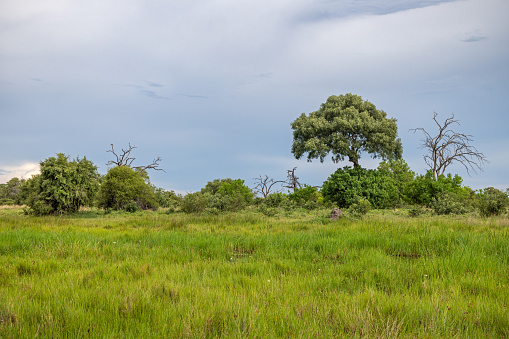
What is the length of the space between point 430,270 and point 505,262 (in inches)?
72.3

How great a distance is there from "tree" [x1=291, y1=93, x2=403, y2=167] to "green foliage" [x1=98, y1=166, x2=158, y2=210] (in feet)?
56.6

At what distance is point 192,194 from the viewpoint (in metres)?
29.5

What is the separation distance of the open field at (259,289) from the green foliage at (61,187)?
20.0 m

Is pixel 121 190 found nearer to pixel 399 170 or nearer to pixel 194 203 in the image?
pixel 194 203

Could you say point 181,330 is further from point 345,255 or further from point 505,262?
point 505,262

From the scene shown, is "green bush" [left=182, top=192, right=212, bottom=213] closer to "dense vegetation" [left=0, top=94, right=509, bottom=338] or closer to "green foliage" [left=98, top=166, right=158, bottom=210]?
"green foliage" [left=98, top=166, right=158, bottom=210]

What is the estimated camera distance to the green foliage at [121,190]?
3372 centimetres

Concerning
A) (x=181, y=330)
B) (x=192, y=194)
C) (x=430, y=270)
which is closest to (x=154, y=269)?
(x=181, y=330)

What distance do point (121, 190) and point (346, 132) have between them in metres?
24.5

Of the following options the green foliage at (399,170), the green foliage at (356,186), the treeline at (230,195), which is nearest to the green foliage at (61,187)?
the treeline at (230,195)

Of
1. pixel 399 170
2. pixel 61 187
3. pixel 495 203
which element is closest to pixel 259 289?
pixel 495 203

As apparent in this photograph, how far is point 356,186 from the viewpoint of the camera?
3378 cm

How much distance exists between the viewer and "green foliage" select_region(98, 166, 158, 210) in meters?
33.7

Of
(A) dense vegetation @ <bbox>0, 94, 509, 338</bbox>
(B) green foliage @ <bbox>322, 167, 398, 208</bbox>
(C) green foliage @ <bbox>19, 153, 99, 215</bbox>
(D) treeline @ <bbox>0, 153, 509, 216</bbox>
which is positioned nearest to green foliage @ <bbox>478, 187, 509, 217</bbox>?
(D) treeline @ <bbox>0, 153, 509, 216</bbox>
